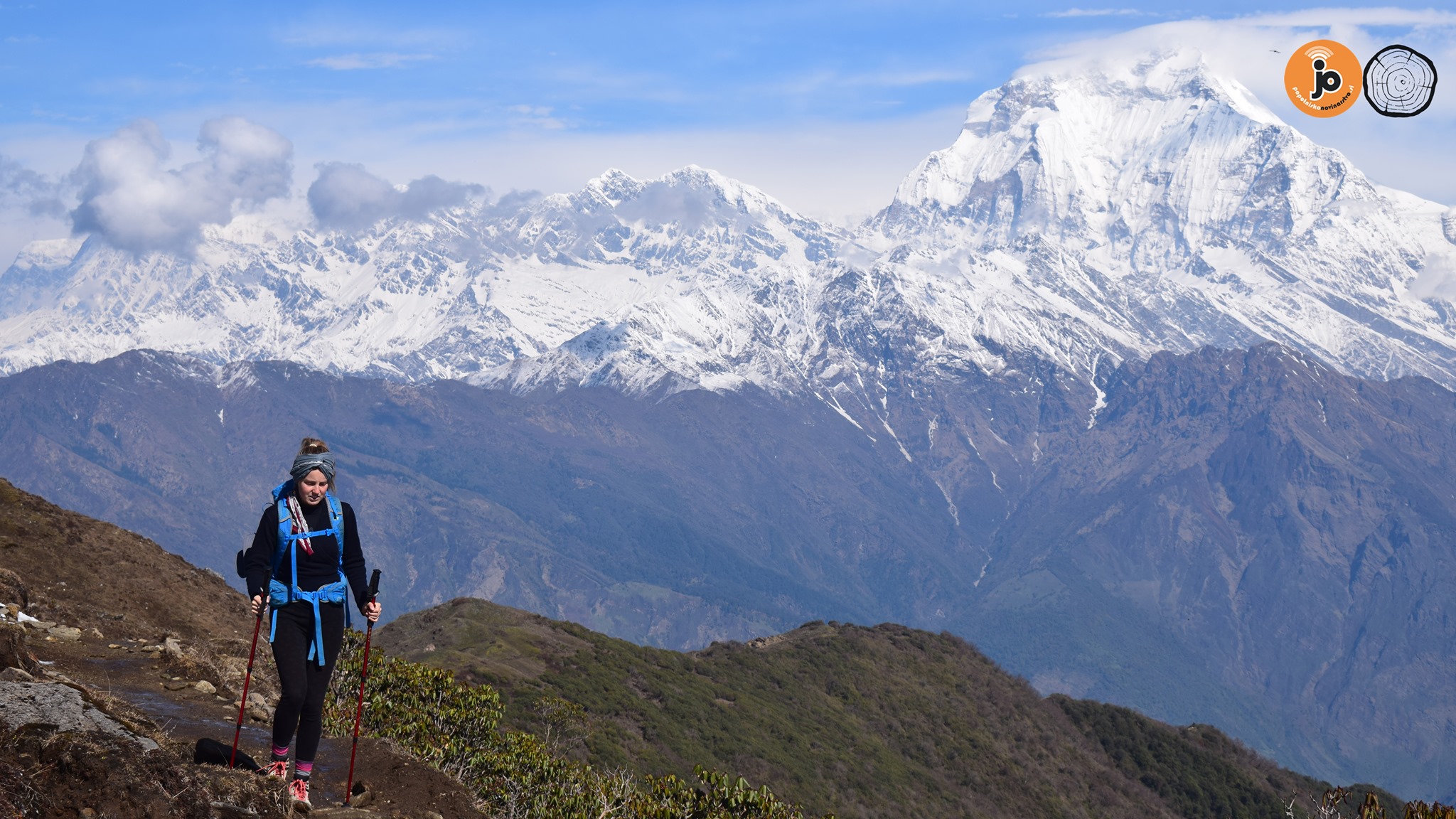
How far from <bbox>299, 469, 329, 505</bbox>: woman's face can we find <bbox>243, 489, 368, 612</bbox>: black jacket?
4.7 inches

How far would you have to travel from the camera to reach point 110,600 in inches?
1734

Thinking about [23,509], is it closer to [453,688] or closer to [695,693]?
[453,688]

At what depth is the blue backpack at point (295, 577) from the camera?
1753cm

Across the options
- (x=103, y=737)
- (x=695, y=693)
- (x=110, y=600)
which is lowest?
(x=695, y=693)

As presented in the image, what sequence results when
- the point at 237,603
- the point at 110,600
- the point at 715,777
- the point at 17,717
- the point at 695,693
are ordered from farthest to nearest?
1. the point at 695,693
2. the point at 237,603
3. the point at 110,600
4. the point at 715,777
5. the point at 17,717

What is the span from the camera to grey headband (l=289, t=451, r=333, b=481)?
17.4 meters

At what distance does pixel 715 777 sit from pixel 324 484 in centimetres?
1488

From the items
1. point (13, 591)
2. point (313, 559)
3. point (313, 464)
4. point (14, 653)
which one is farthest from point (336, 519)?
point (13, 591)

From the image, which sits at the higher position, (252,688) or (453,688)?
(252,688)

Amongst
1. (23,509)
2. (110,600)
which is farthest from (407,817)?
(23,509)

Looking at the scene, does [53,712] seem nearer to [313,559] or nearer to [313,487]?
[313,559]

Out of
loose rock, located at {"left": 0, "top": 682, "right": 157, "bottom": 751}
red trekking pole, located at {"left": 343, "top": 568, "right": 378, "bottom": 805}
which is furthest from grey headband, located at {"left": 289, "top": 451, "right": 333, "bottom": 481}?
loose rock, located at {"left": 0, "top": 682, "right": 157, "bottom": 751}

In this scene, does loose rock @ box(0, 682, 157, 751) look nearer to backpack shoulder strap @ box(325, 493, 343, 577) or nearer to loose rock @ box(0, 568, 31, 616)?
backpack shoulder strap @ box(325, 493, 343, 577)

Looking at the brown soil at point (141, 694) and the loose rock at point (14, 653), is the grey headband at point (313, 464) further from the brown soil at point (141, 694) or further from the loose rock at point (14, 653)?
the loose rock at point (14, 653)
